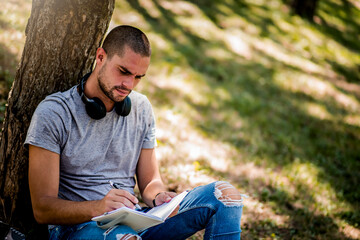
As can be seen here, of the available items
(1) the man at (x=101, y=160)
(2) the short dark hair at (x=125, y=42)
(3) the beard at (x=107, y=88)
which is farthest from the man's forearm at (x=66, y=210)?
(2) the short dark hair at (x=125, y=42)

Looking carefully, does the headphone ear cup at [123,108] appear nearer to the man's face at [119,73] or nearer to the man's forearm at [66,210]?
the man's face at [119,73]

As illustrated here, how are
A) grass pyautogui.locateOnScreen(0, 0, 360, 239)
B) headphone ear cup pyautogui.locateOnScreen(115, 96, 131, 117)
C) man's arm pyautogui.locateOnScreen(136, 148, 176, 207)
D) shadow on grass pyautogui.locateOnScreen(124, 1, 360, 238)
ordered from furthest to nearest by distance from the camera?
shadow on grass pyautogui.locateOnScreen(124, 1, 360, 238), grass pyautogui.locateOnScreen(0, 0, 360, 239), man's arm pyautogui.locateOnScreen(136, 148, 176, 207), headphone ear cup pyautogui.locateOnScreen(115, 96, 131, 117)

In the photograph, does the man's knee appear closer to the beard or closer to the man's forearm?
the man's forearm

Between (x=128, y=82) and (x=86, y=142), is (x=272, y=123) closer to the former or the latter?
(x=128, y=82)

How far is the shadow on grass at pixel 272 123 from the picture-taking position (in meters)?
5.48

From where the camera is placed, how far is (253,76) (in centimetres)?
815

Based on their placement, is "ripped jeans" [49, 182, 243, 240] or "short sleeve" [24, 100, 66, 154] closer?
"short sleeve" [24, 100, 66, 154]

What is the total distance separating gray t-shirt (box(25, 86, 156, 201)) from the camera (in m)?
2.38

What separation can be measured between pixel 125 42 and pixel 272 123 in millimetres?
4820

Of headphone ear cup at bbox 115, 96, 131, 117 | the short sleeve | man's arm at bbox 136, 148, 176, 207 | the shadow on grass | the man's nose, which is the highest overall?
the man's nose

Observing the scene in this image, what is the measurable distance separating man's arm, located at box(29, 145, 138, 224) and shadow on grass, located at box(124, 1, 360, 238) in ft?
9.49

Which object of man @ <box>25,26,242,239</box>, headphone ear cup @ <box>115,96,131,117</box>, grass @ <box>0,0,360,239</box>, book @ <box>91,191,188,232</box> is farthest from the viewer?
grass @ <box>0,0,360,239</box>

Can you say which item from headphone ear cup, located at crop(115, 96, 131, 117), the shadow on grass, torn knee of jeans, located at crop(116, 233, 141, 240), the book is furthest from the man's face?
the shadow on grass

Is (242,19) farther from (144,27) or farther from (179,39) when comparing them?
(144,27)
